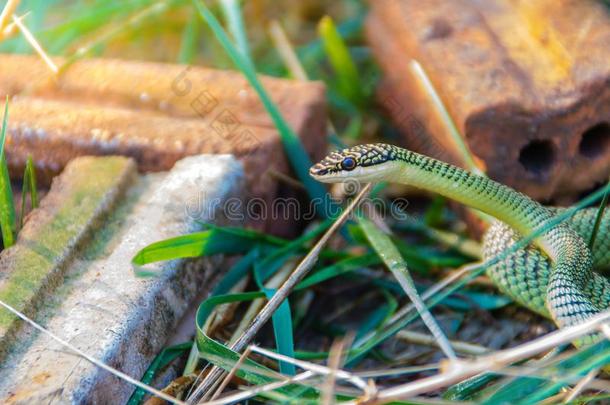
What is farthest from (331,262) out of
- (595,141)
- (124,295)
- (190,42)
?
(190,42)

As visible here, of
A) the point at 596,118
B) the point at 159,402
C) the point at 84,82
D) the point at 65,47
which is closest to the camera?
the point at 159,402

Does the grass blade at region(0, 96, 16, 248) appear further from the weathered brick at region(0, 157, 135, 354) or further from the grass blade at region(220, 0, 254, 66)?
the grass blade at region(220, 0, 254, 66)

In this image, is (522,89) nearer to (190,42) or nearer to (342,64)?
(342,64)

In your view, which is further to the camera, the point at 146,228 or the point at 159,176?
the point at 159,176

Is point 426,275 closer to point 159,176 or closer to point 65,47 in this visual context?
point 159,176

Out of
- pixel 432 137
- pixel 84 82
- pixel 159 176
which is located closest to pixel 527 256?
pixel 432 137

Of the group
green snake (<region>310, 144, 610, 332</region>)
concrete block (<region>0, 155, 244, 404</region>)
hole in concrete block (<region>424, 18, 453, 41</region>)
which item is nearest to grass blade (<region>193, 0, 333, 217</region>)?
concrete block (<region>0, 155, 244, 404</region>)
